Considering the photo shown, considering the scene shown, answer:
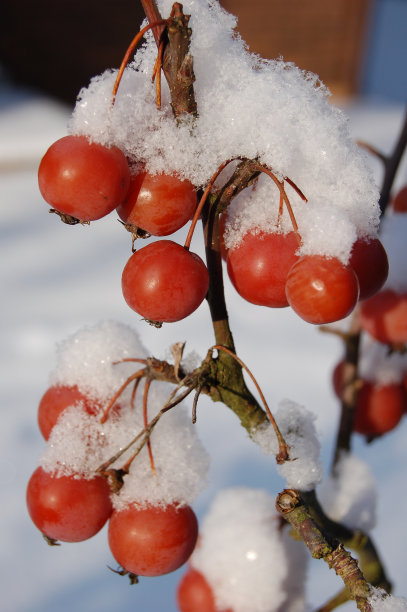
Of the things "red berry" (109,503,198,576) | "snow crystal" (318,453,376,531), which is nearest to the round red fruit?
"red berry" (109,503,198,576)

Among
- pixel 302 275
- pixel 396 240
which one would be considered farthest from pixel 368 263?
pixel 396 240

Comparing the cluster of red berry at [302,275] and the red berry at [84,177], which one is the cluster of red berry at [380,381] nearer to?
the cluster of red berry at [302,275]

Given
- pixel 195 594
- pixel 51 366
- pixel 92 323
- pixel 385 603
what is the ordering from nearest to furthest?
1. pixel 385 603
2. pixel 195 594
3. pixel 51 366
4. pixel 92 323

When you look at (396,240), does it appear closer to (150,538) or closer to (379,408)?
(379,408)

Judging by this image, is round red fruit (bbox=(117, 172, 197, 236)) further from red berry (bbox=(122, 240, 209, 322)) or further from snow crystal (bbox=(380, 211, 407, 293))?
snow crystal (bbox=(380, 211, 407, 293))

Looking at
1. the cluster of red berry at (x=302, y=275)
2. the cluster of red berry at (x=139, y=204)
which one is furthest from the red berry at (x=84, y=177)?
the cluster of red berry at (x=302, y=275)

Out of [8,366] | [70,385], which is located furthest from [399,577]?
[8,366]
